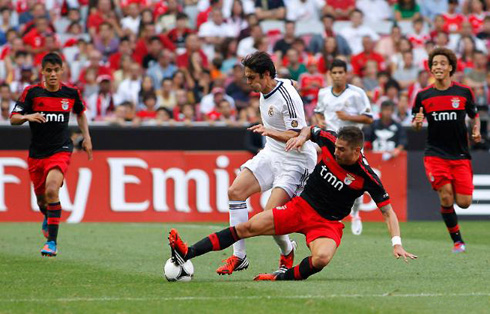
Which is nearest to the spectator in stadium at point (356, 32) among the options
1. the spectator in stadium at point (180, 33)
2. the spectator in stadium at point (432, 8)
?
the spectator in stadium at point (432, 8)

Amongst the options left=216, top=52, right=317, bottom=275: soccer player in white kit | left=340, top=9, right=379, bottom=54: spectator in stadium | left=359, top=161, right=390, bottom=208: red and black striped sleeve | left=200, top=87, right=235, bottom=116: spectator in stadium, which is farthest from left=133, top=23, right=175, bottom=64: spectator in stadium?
left=359, top=161, right=390, bottom=208: red and black striped sleeve

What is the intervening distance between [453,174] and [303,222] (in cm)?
406

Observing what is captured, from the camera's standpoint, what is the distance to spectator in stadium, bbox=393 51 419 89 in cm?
2334

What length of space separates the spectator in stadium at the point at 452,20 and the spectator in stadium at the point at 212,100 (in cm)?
667

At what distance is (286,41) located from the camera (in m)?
23.5

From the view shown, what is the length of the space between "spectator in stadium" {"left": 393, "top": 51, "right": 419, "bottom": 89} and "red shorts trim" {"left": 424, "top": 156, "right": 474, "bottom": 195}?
10365 mm

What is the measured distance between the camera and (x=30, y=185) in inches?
729

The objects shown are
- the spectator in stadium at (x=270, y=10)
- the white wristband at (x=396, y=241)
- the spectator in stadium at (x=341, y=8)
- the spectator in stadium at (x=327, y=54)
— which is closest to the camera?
the white wristband at (x=396, y=241)

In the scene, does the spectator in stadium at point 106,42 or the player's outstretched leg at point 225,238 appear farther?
the spectator in stadium at point 106,42

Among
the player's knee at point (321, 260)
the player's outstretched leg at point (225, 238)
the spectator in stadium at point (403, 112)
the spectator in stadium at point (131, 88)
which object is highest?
the player's outstretched leg at point (225, 238)

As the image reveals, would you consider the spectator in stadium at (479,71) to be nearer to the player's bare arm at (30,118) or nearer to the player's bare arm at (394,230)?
the player's bare arm at (30,118)

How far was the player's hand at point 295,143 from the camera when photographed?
966 cm

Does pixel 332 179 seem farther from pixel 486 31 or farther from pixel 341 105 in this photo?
pixel 486 31

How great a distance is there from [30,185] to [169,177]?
247 centimetres
